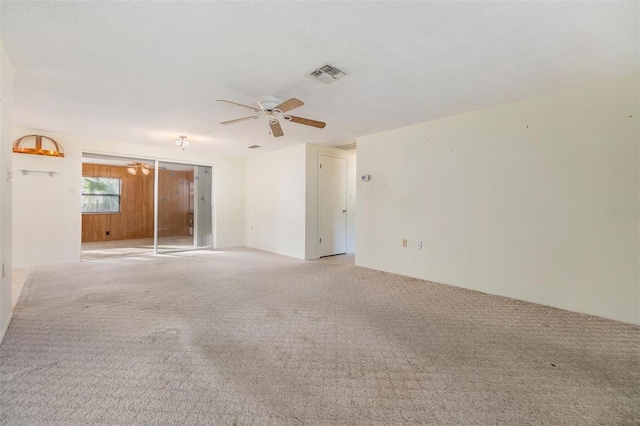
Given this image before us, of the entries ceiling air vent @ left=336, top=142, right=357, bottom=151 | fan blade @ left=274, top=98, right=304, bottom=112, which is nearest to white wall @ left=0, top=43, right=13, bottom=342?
fan blade @ left=274, top=98, right=304, bottom=112

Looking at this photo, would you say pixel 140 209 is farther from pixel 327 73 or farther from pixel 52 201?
pixel 327 73

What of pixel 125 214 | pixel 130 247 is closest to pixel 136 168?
pixel 125 214

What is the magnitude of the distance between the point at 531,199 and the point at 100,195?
9.75 metres

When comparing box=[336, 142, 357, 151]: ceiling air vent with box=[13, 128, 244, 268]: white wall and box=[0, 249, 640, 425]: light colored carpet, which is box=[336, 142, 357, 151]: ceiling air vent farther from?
box=[13, 128, 244, 268]: white wall

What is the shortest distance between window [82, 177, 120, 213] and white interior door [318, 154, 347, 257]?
6.23 meters

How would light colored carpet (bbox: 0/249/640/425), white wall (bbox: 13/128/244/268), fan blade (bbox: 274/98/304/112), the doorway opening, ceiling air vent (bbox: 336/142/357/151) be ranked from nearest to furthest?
light colored carpet (bbox: 0/249/640/425), fan blade (bbox: 274/98/304/112), white wall (bbox: 13/128/244/268), ceiling air vent (bbox: 336/142/357/151), the doorway opening

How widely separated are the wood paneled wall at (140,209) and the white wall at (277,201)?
1779 millimetres

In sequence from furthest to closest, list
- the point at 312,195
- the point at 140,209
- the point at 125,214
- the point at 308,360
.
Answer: the point at 140,209, the point at 125,214, the point at 312,195, the point at 308,360

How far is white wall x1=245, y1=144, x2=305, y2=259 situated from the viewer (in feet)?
19.4

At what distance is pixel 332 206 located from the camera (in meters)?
6.18

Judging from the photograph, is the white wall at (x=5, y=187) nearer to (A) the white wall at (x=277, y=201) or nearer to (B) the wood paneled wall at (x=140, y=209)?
(A) the white wall at (x=277, y=201)

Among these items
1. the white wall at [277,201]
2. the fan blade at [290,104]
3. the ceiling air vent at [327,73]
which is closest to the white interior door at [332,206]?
the white wall at [277,201]

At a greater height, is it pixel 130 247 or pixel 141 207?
pixel 141 207

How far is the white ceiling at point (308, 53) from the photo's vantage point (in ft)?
6.06
